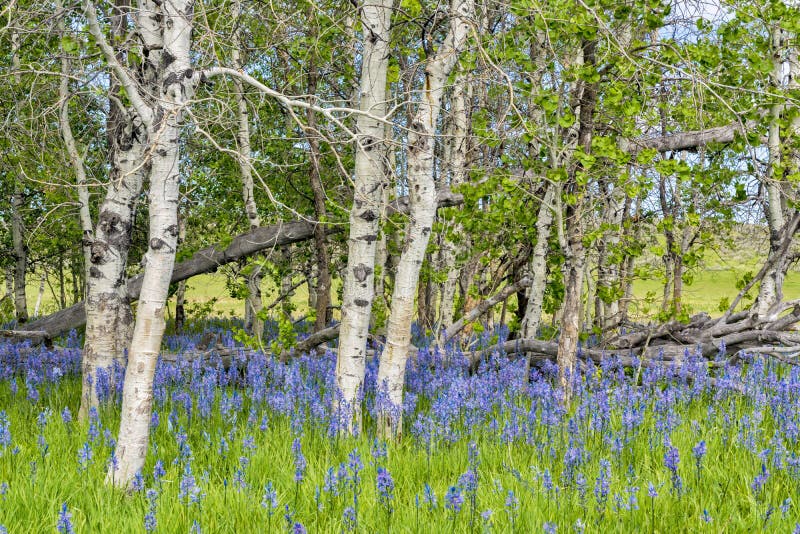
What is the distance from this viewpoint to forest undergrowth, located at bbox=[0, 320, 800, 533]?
11.1 ft

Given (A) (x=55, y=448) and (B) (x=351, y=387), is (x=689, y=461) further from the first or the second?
(A) (x=55, y=448)

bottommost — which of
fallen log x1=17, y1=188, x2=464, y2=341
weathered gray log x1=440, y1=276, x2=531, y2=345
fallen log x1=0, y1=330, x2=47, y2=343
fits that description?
fallen log x1=0, y1=330, x2=47, y2=343

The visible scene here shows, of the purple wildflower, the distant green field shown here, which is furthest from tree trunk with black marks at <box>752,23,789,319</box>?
the purple wildflower

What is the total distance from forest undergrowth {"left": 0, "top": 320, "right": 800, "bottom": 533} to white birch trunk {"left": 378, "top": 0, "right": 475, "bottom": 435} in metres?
0.18

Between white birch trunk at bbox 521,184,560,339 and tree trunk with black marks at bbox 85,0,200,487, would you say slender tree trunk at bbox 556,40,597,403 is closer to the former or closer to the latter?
white birch trunk at bbox 521,184,560,339

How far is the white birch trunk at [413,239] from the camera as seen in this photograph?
5086 mm

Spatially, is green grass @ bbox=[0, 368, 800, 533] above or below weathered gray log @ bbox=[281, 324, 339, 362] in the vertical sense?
below

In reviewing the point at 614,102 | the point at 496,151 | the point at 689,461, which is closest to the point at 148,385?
the point at 689,461

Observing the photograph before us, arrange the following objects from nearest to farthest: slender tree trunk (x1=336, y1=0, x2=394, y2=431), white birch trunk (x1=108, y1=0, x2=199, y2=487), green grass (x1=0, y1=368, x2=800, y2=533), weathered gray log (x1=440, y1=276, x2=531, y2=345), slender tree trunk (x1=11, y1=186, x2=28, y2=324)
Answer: green grass (x1=0, y1=368, x2=800, y2=533) < white birch trunk (x1=108, y1=0, x2=199, y2=487) < slender tree trunk (x1=336, y1=0, x2=394, y2=431) < weathered gray log (x1=440, y1=276, x2=531, y2=345) < slender tree trunk (x1=11, y1=186, x2=28, y2=324)

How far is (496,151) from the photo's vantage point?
1123 centimetres

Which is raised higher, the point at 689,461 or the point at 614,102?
the point at 614,102

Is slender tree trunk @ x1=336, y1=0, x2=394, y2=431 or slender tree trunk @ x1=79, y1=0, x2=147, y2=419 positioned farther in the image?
slender tree trunk @ x1=79, y1=0, x2=147, y2=419

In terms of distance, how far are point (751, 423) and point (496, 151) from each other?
23.6 ft

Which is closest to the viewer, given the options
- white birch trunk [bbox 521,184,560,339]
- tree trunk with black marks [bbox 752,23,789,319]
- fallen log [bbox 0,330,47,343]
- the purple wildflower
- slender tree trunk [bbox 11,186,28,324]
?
the purple wildflower
